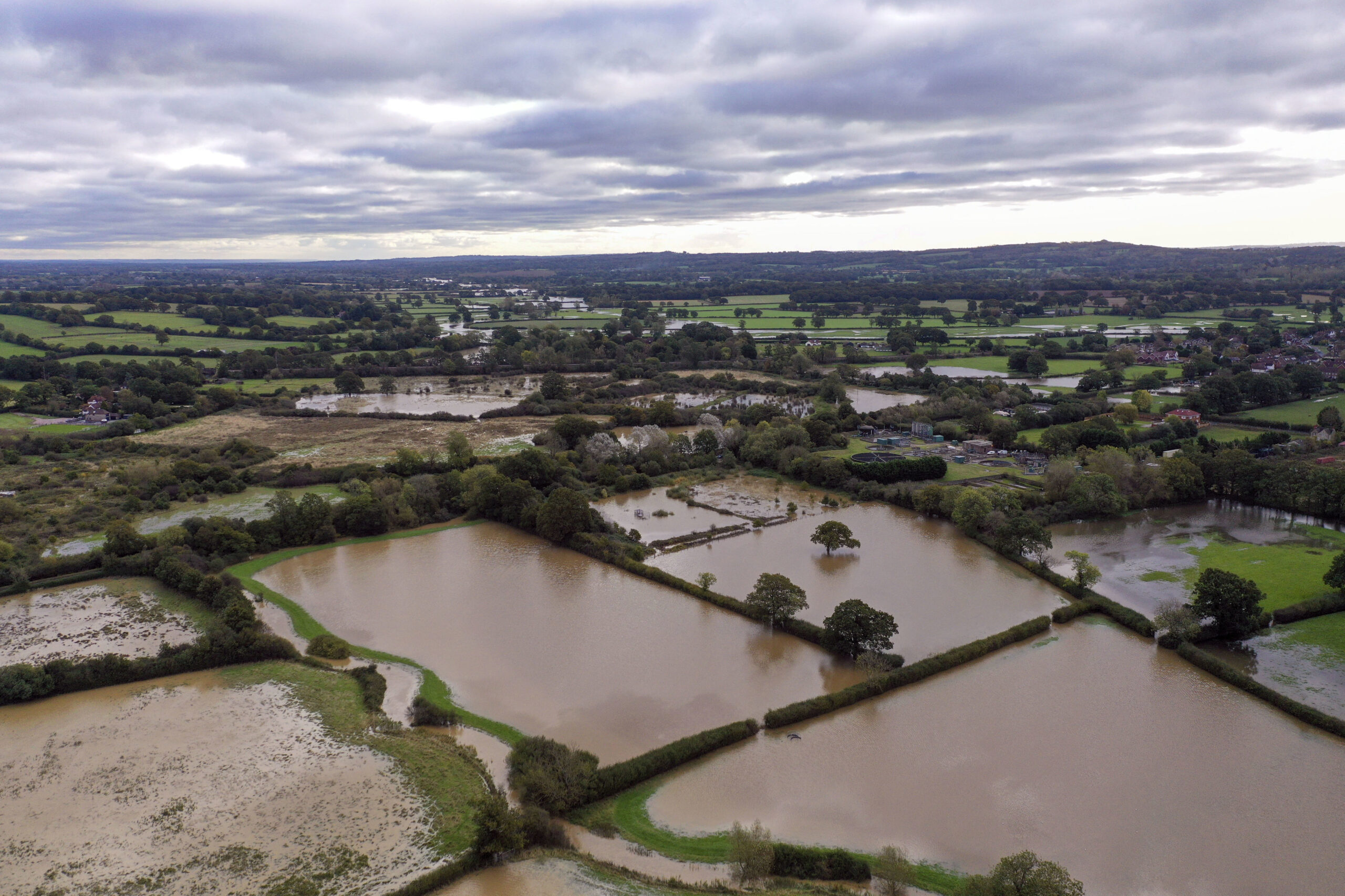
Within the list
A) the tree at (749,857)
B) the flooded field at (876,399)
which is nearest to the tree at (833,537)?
the tree at (749,857)

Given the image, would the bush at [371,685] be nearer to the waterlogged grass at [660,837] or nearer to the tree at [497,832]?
the tree at [497,832]

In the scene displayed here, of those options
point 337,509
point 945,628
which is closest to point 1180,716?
point 945,628

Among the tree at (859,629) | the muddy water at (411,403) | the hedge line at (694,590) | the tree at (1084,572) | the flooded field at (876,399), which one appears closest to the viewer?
the tree at (859,629)

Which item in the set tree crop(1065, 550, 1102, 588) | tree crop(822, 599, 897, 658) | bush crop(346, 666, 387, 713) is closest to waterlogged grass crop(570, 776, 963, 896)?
bush crop(346, 666, 387, 713)

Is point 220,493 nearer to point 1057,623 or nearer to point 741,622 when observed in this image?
point 741,622

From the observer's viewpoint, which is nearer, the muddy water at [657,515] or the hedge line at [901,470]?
the muddy water at [657,515]

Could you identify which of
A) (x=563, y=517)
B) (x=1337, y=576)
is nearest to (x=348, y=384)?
(x=563, y=517)

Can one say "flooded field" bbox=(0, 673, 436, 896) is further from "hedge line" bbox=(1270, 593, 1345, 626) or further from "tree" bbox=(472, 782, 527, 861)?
"hedge line" bbox=(1270, 593, 1345, 626)
